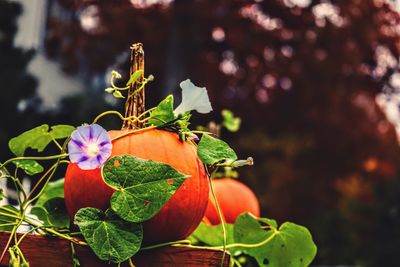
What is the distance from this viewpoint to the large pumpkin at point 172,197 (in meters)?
0.93

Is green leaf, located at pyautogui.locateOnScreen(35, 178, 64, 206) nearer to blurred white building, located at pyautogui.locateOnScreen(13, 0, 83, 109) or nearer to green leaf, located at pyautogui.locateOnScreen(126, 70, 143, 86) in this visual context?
green leaf, located at pyautogui.locateOnScreen(126, 70, 143, 86)

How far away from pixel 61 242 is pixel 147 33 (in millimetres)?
6125

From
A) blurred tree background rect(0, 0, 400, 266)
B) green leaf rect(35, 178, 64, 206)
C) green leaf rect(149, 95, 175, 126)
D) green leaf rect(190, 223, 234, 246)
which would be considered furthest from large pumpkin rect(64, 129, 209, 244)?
blurred tree background rect(0, 0, 400, 266)

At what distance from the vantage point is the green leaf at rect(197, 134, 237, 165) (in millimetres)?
946

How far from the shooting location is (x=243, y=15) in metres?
6.52

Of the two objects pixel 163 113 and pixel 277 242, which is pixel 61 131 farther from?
pixel 277 242

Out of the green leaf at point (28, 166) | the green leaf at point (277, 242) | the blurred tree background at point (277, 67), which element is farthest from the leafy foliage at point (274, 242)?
the blurred tree background at point (277, 67)

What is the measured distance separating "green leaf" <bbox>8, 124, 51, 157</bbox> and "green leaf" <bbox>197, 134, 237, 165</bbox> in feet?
0.75

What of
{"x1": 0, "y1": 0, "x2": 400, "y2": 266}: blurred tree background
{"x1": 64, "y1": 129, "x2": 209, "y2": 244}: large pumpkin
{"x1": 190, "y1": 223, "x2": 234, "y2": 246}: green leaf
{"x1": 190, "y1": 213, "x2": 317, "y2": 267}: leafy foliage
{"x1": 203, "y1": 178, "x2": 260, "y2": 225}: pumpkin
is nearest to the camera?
{"x1": 64, "y1": 129, "x2": 209, "y2": 244}: large pumpkin

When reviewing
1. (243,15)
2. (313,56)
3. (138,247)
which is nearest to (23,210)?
(138,247)

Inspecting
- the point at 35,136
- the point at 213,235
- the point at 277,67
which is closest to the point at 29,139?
the point at 35,136

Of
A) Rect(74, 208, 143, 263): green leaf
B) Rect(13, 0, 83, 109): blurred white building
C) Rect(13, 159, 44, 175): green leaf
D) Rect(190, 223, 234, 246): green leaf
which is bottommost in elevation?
Rect(13, 0, 83, 109): blurred white building

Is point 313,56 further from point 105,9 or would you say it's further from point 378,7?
point 105,9

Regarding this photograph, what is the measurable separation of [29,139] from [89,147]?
0.15 metres
